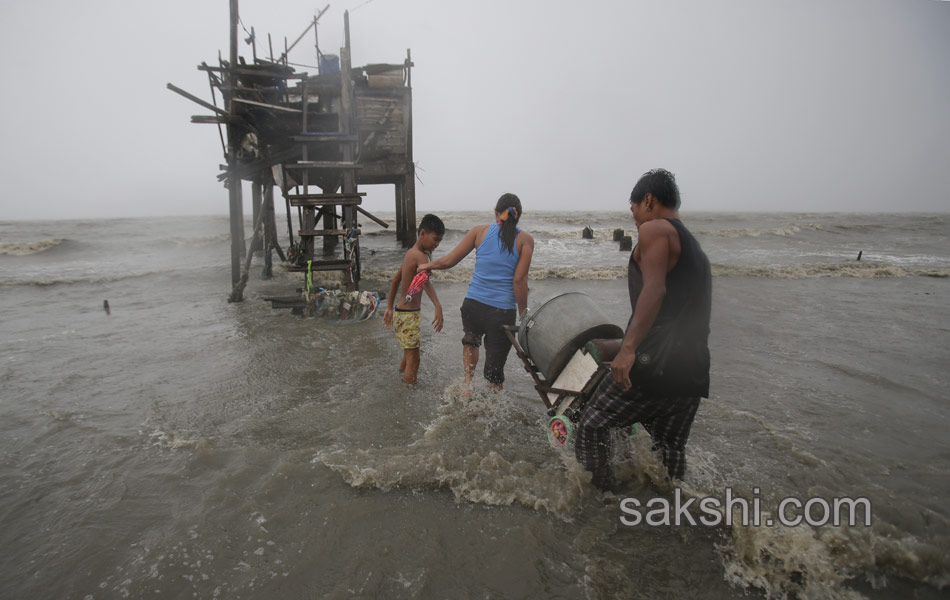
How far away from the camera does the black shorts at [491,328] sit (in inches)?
152

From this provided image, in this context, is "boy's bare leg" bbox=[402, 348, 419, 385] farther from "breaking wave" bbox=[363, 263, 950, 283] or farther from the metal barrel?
"breaking wave" bbox=[363, 263, 950, 283]

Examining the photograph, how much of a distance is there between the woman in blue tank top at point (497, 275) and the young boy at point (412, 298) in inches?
8.8

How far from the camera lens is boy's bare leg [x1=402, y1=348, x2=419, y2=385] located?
459 cm

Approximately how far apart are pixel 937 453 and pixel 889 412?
2.55ft

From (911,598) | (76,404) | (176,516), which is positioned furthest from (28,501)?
(911,598)

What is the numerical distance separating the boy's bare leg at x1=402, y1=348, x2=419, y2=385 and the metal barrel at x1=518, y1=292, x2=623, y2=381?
1.53m

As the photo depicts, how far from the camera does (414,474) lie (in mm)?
3066

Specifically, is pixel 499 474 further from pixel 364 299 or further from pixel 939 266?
pixel 939 266

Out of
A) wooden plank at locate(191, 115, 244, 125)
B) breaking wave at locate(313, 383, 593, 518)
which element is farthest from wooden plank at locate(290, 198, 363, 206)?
breaking wave at locate(313, 383, 593, 518)

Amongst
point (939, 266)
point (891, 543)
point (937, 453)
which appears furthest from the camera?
point (939, 266)

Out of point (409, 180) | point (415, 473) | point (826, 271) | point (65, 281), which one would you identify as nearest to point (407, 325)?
point (415, 473)

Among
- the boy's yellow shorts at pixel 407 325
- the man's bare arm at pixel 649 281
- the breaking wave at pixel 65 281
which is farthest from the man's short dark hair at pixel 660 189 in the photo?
the breaking wave at pixel 65 281

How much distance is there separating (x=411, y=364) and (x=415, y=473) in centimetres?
168

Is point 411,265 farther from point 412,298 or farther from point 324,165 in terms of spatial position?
point 324,165
